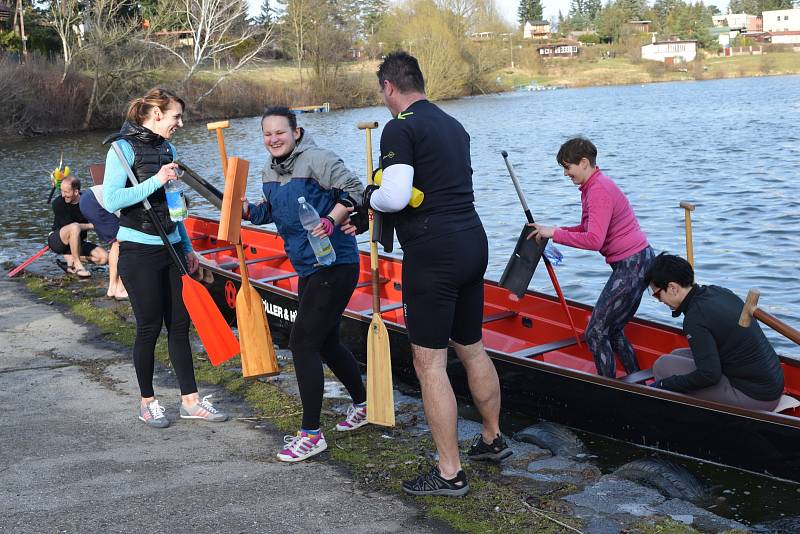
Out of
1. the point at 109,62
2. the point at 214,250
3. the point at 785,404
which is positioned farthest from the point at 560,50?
the point at 785,404

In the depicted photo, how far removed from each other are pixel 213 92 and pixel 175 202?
41.4 m

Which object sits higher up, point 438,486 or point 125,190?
point 125,190

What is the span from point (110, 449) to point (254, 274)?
17.1 feet

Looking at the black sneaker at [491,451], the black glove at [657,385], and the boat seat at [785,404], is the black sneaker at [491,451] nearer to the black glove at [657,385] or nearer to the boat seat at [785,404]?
the black glove at [657,385]

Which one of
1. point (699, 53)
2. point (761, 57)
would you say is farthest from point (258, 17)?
point (699, 53)

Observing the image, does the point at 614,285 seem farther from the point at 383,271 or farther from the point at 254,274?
the point at 254,274

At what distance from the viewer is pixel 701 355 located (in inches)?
192

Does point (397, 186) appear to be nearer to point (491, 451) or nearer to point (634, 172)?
point (491, 451)

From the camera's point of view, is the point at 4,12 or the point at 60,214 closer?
the point at 60,214

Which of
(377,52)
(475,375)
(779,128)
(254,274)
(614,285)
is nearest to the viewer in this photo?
(475,375)

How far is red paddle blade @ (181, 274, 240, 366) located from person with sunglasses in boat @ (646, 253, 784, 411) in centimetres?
255

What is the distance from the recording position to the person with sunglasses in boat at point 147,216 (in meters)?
4.94

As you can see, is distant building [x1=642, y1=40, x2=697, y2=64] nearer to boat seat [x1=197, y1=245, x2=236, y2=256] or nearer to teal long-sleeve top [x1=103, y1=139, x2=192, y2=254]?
boat seat [x1=197, y1=245, x2=236, y2=256]

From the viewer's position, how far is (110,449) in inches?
197
